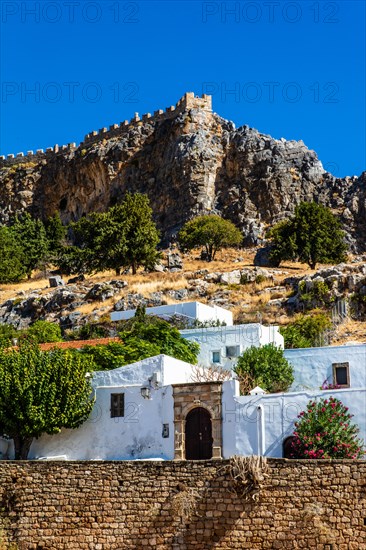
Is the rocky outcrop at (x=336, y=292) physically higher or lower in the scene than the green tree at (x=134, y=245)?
lower

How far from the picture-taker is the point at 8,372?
93.2 feet

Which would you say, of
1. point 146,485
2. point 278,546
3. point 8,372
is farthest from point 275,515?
point 8,372

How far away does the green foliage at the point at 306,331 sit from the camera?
39750mm

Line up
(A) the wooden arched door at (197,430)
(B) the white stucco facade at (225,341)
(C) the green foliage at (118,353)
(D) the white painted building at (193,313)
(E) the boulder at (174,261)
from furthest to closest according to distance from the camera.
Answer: (E) the boulder at (174,261) < (D) the white painted building at (193,313) < (B) the white stucco facade at (225,341) < (C) the green foliage at (118,353) < (A) the wooden arched door at (197,430)

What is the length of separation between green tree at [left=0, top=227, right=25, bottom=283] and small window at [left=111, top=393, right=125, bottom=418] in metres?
44.3

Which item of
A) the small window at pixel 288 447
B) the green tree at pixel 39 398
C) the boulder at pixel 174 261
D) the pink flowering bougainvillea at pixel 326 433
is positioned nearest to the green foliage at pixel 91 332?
the green tree at pixel 39 398

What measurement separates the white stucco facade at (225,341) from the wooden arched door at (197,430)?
23.3 ft

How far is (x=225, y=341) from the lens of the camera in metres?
35.8

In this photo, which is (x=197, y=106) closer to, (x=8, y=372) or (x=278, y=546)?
(x=8, y=372)

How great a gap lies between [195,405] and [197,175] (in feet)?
179

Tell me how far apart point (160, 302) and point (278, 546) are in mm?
35314

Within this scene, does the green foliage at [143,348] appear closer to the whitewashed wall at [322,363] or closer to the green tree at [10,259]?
the whitewashed wall at [322,363]

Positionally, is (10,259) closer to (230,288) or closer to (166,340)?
(230,288)

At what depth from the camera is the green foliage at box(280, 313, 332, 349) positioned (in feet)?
130
